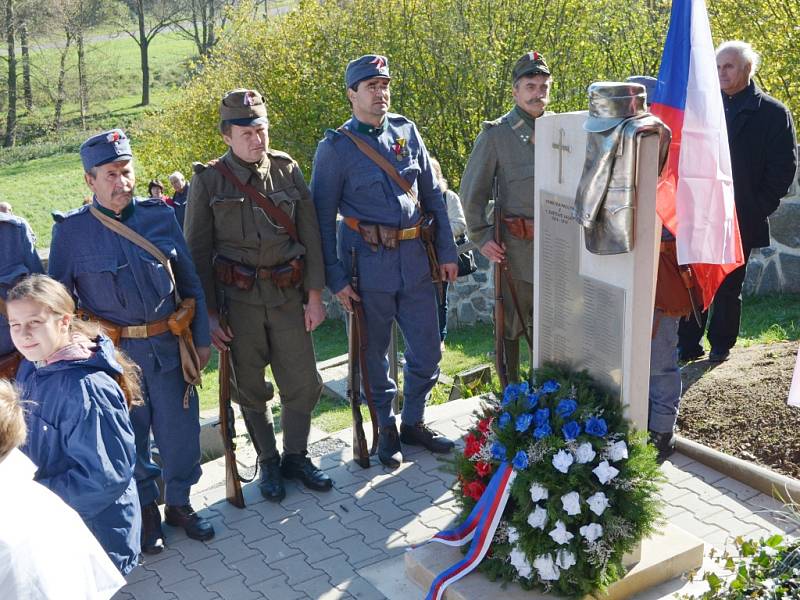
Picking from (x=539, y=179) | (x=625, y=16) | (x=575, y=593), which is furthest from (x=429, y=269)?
(x=625, y=16)

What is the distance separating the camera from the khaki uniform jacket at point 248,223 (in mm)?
4926

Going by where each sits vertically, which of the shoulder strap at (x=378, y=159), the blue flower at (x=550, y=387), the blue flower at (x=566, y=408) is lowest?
the blue flower at (x=566, y=408)

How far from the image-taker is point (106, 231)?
4496mm

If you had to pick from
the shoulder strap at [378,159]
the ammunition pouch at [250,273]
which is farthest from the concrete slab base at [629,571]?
the shoulder strap at [378,159]

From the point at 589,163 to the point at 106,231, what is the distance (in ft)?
7.44

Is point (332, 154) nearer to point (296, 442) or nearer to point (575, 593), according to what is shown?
point (296, 442)

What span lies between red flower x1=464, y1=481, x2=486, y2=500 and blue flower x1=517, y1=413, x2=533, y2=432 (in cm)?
36

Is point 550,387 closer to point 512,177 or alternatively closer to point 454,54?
point 512,177

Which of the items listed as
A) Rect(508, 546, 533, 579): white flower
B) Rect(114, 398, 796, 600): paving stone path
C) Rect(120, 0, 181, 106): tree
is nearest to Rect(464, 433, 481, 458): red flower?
Rect(114, 398, 796, 600): paving stone path

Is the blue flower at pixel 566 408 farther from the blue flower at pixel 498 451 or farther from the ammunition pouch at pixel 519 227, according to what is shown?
the ammunition pouch at pixel 519 227

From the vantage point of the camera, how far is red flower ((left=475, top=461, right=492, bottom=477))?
423 centimetres

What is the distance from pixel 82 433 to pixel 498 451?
1738 millimetres

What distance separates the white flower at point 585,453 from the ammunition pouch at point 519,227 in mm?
1822

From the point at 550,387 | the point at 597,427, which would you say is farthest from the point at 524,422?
the point at 597,427
